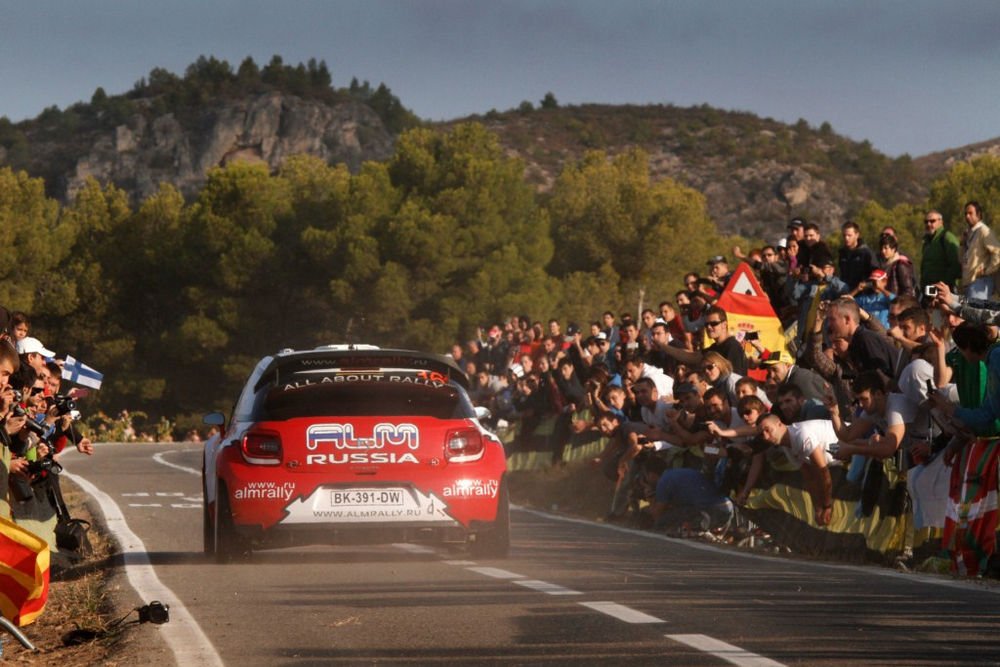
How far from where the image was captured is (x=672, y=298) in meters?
101

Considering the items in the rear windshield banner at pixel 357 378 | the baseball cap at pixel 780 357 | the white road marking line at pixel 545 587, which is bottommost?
the white road marking line at pixel 545 587

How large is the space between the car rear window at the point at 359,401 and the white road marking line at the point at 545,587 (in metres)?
2.34

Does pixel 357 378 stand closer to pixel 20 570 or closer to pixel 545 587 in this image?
pixel 545 587

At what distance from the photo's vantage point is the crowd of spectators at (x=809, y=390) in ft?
46.6

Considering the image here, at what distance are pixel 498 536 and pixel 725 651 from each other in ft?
20.9

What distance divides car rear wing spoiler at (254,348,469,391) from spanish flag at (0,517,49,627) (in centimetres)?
706

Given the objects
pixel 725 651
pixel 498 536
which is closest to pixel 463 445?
pixel 498 536

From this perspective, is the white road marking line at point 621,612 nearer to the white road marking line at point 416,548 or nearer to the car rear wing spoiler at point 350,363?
the car rear wing spoiler at point 350,363

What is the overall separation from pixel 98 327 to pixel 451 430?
78.8 metres

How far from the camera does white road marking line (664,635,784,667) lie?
344 inches

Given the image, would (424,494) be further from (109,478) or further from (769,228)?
(769,228)

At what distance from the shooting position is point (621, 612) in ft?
36.2

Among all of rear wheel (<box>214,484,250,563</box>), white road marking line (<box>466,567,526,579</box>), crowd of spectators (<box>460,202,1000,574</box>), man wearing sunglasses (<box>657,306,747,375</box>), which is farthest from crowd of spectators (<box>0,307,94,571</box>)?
man wearing sunglasses (<box>657,306,747,375</box>)

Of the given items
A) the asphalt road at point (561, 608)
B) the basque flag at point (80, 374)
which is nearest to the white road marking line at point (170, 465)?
the basque flag at point (80, 374)
